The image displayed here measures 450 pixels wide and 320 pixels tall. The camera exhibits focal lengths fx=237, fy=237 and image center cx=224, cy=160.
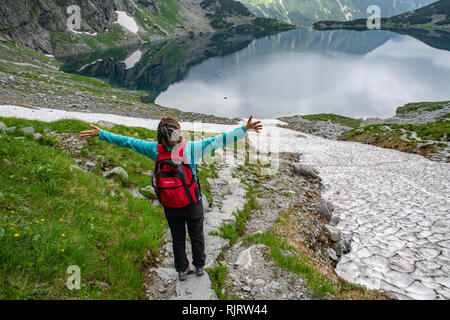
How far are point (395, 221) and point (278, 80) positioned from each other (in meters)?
97.2

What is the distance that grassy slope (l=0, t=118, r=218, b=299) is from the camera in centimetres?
409

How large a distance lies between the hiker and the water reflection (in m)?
61.1

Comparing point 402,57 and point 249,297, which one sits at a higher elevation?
point 402,57

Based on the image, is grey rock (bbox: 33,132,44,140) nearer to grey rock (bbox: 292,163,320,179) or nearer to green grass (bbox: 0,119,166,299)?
green grass (bbox: 0,119,166,299)

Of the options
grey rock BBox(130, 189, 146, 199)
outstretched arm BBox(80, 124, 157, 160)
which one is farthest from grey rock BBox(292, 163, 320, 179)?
outstretched arm BBox(80, 124, 157, 160)

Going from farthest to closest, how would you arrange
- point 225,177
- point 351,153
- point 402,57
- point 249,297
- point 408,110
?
point 402,57, point 408,110, point 351,153, point 225,177, point 249,297

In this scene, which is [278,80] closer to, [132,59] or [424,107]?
[424,107]

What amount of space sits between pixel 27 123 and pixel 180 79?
91.3 metres

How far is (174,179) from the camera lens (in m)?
4.51

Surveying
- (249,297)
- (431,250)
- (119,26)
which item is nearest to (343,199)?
(431,250)

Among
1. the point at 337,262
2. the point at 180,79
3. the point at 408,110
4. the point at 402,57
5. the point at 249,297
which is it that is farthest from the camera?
the point at 402,57

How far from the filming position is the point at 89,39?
144 m

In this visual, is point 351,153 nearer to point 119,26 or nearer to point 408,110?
point 408,110
